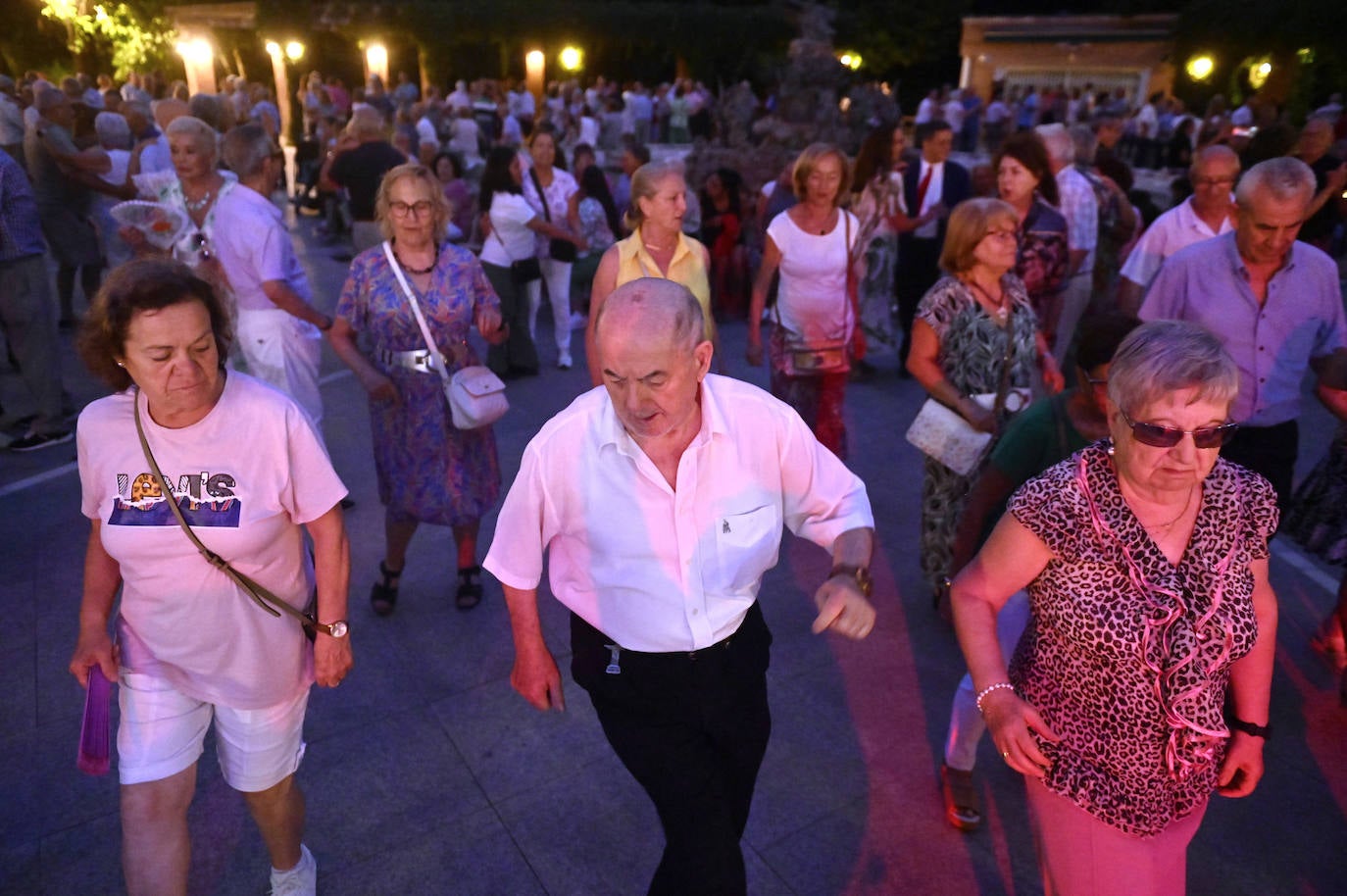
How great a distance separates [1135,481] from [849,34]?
A: 135ft

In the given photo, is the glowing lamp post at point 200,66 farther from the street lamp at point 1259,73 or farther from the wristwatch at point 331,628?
the street lamp at point 1259,73

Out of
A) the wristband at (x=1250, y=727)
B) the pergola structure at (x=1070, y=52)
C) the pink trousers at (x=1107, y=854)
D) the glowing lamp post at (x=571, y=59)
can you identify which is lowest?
the pink trousers at (x=1107, y=854)

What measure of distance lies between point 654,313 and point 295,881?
2.01 meters

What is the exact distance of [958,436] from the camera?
409 centimetres

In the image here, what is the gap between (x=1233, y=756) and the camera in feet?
7.32

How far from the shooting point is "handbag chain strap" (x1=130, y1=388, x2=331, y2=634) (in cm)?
232

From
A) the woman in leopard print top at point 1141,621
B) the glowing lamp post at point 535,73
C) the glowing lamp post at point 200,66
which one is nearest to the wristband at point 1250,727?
the woman in leopard print top at point 1141,621

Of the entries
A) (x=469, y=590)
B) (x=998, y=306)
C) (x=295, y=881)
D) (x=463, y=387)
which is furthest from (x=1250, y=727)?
(x=469, y=590)

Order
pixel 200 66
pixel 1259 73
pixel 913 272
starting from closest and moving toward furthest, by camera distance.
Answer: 1. pixel 913 272
2. pixel 200 66
3. pixel 1259 73

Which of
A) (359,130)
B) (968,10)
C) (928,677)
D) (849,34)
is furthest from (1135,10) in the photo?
(928,677)

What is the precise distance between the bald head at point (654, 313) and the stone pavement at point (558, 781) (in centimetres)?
184

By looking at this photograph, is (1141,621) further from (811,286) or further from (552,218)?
(552,218)

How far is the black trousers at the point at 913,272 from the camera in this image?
7961 mm

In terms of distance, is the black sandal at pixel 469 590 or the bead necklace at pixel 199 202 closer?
the black sandal at pixel 469 590
